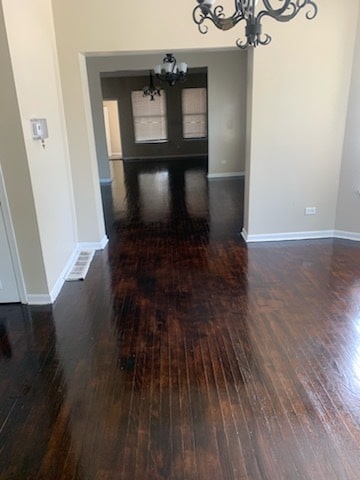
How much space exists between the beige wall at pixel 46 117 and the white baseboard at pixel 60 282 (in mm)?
51

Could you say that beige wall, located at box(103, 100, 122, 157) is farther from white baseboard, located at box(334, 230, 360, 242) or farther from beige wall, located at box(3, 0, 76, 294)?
white baseboard, located at box(334, 230, 360, 242)

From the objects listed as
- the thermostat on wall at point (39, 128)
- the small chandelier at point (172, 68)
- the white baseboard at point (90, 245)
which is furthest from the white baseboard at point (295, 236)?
the small chandelier at point (172, 68)

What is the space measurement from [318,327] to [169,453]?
163cm

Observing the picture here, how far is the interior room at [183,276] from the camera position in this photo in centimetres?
201

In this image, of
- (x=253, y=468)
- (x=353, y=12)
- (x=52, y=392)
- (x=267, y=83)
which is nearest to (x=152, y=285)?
(x=52, y=392)

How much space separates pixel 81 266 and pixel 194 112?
9848 mm

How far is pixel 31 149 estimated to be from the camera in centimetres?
317

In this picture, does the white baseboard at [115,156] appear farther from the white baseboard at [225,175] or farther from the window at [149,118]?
the white baseboard at [225,175]

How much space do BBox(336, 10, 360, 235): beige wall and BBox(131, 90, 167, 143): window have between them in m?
9.22

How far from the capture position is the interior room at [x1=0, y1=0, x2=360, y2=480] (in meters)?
2.01

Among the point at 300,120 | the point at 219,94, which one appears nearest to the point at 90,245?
the point at 300,120

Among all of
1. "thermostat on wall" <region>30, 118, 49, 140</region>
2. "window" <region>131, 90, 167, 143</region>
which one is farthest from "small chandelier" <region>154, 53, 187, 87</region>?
"window" <region>131, 90, 167, 143</region>

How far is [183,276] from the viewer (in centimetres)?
393

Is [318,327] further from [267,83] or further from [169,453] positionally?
[267,83]
